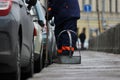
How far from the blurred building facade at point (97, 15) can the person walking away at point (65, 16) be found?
239 feet

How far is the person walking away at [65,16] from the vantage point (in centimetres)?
1536

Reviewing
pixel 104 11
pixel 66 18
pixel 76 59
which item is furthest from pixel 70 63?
pixel 104 11

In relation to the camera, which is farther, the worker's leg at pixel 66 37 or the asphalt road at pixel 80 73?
the worker's leg at pixel 66 37

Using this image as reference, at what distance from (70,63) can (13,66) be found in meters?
7.20

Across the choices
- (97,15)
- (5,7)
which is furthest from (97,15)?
(5,7)

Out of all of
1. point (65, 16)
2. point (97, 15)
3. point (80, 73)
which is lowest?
point (97, 15)

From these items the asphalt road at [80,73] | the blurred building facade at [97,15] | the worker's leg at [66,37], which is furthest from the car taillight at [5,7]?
the blurred building facade at [97,15]

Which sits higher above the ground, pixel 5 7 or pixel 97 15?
pixel 5 7

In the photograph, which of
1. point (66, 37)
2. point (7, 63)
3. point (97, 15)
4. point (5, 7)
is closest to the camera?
point (7, 63)

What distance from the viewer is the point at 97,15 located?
303 ft

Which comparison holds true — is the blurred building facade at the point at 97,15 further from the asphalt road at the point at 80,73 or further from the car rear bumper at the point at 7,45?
the car rear bumper at the point at 7,45

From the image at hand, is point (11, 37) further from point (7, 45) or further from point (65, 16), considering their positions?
point (65, 16)

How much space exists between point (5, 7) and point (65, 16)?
7555 mm

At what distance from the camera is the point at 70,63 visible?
49.1ft
